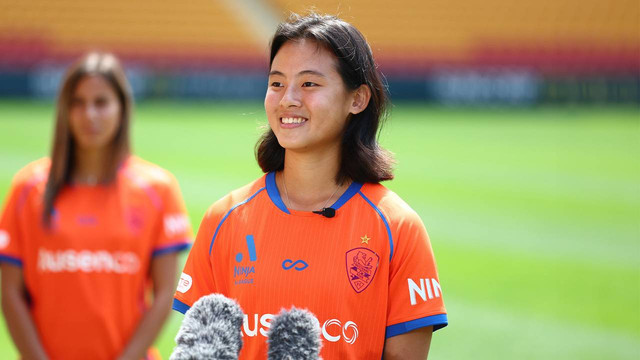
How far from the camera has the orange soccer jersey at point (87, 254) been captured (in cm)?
304

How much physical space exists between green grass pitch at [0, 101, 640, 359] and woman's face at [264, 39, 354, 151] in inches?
17.9

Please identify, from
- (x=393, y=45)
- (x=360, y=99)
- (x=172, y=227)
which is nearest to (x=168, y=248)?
(x=172, y=227)

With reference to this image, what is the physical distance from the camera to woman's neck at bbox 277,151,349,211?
2250 mm

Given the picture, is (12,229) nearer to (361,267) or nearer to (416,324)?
(361,267)

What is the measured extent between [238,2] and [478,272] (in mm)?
22312

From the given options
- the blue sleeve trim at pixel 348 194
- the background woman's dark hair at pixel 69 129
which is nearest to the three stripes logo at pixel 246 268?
the blue sleeve trim at pixel 348 194

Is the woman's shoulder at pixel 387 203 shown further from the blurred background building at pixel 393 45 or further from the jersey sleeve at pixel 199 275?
the blurred background building at pixel 393 45

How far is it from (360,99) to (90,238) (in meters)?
1.40

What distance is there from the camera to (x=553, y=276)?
25.3ft

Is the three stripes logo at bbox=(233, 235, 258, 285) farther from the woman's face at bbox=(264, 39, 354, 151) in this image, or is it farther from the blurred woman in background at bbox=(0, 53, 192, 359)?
the blurred woman in background at bbox=(0, 53, 192, 359)

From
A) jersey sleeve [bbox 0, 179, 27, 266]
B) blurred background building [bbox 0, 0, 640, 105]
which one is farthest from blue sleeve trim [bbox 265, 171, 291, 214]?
blurred background building [bbox 0, 0, 640, 105]

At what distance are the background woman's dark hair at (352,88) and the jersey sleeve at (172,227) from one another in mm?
979

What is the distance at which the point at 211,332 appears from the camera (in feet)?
5.27

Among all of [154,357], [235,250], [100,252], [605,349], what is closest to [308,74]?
[235,250]
